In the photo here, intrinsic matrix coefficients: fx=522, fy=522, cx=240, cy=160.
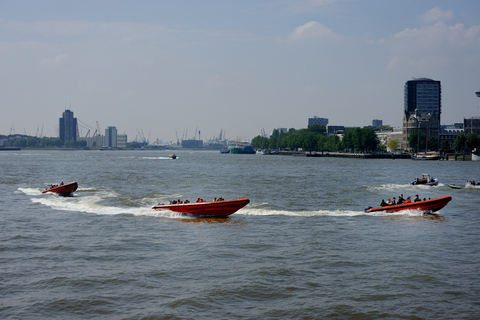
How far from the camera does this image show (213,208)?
5097 centimetres

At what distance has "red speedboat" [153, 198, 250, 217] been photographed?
5091cm

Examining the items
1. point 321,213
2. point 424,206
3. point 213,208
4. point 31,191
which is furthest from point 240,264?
point 31,191

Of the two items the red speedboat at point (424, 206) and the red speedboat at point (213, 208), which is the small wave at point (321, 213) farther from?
the red speedboat at point (213, 208)

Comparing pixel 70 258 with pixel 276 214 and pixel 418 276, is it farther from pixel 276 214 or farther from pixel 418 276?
pixel 276 214

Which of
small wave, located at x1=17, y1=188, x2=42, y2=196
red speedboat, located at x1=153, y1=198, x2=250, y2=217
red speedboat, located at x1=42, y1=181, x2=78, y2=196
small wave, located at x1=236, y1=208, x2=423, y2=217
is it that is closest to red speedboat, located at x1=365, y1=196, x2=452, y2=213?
small wave, located at x1=236, y1=208, x2=423, y2=217

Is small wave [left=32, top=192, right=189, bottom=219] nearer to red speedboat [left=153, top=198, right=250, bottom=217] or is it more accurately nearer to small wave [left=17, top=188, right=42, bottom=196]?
red speedboat [left=153, top=198, right=250, bottom=217]

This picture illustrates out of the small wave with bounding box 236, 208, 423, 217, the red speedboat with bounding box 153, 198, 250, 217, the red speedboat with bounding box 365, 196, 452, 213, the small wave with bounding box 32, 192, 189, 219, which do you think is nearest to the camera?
the red speedboat with bounding box 153, 198, 250, 217

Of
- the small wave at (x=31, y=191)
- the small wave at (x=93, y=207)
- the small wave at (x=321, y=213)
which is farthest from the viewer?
the small wave at (x=31, y=191)

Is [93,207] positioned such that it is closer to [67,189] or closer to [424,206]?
[67,189]

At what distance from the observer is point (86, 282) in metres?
28.2

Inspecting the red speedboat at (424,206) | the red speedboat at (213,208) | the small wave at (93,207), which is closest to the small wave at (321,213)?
the red speedboat at (424,206)

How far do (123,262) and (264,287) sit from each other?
990 cm

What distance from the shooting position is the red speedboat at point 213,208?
5091 centimetres

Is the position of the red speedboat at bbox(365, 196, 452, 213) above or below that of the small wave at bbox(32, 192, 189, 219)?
above
